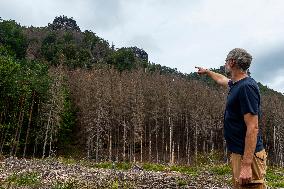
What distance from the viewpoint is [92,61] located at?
400 feet

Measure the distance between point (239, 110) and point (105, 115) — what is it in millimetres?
70992

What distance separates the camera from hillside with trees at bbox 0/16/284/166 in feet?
219

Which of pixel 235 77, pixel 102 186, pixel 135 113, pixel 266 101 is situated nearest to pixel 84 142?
pixel 135 113

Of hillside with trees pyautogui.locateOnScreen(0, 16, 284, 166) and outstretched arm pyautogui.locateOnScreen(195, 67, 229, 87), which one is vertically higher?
hillside with trees pyautogui.locateOnScreen(0, 16, 284, 166)

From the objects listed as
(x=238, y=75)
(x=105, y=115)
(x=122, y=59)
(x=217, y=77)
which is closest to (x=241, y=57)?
(x=238, y=75)

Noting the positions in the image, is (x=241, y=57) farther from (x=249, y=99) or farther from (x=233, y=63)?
(x=249, y=99)

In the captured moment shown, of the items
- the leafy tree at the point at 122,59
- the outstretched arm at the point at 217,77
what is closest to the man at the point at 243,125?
the outstretched arm at the point at 217,77

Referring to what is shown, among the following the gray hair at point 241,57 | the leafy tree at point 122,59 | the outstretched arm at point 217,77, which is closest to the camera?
the gray hair at point 241,57

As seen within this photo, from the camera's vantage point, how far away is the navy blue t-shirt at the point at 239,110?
611cm

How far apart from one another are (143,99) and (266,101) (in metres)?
35.6

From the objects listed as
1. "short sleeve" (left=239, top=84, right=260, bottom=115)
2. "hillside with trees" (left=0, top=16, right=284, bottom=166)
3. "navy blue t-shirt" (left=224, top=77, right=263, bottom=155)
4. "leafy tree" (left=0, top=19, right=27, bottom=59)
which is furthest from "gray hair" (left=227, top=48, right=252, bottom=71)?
"leafy tree" (left=0, top=19, right=27, bottom=59)

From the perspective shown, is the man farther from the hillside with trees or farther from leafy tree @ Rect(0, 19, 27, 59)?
leafy tree @ Rect(0, 19, 27, 59)

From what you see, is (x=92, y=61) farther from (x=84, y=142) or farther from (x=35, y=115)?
(x=35, y=115)

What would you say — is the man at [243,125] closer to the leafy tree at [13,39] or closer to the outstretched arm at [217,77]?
the outstretched arm at [217,77]
